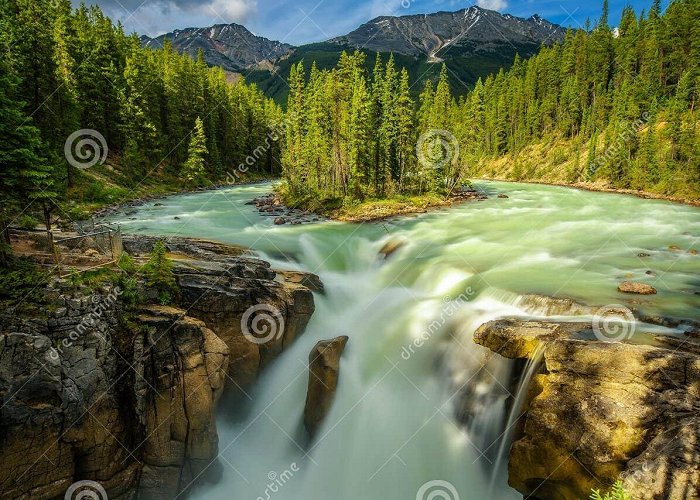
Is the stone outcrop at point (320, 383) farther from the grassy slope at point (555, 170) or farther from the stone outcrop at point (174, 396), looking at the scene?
the grassy slope at point (555, 170)

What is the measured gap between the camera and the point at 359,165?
148 feet

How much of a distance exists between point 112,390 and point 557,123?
341ft

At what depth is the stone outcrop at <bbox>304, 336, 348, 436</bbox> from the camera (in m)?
14.6

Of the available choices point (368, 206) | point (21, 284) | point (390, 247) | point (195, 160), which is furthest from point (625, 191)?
point (21, 284)

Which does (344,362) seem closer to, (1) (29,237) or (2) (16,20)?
(1) (29,237)

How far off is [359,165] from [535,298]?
106 feet

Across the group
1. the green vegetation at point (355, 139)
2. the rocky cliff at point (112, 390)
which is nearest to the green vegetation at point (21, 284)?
the rocky cliff at point (112, 390)

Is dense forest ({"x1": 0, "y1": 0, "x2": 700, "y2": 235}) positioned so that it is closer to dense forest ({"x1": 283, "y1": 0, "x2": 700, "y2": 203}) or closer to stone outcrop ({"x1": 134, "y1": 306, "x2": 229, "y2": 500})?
dense forest ({"x1": 283, "y1": 0, "x2": 700, "y2": 203})

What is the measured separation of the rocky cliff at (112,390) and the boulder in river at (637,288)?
1572 centimetres

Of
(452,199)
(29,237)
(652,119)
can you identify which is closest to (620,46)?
(652,119)

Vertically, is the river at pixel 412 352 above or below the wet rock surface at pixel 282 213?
below

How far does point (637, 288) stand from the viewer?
1594cm

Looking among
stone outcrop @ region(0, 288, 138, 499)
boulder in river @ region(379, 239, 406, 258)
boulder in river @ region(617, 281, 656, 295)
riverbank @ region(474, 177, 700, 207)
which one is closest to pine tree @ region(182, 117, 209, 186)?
boulder in river @ region(379, 239, 406, 258)

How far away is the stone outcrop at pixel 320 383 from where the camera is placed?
1464 centimetres
